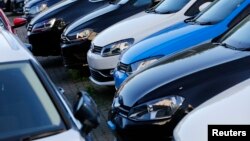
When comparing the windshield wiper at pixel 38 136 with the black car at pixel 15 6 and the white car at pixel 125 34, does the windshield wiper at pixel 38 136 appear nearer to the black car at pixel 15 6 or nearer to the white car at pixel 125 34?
the white car at pixel 125 34

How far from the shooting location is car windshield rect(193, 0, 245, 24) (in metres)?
7.11

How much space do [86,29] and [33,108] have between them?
5706 millimetres

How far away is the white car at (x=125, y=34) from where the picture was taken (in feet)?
25.9

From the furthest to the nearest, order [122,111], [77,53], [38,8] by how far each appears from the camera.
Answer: [38,8], [77,53], [122,111]

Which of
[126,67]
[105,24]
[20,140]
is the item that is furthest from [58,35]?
[20,140]

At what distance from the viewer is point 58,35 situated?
10.7 metres

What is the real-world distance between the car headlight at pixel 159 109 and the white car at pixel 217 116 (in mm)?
1113

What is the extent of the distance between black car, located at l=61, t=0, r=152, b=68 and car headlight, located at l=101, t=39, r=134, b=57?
4.19ft

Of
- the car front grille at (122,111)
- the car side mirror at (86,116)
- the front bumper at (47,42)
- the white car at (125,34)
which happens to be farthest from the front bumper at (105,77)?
the car side mirror at (86,116)

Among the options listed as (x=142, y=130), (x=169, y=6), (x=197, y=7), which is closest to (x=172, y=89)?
(x=142, y=130)

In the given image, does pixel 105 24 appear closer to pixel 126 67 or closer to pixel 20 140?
pixel 126 67

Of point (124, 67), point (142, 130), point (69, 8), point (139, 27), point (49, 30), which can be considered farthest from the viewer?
point (69, 8)

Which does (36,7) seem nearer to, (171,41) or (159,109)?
(171,41)

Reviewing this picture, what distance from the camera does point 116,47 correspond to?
7.96 m
